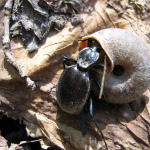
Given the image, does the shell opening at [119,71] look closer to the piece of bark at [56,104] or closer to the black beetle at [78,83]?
the black beetle at [78,83]

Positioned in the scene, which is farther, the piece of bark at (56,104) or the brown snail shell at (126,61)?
the piece of bark at (56,104)

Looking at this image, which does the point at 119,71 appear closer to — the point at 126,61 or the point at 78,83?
the point at 126,61

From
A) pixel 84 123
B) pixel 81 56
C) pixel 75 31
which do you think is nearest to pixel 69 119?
pixel 84 123

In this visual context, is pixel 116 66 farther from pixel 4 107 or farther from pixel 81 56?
pixel 4 107

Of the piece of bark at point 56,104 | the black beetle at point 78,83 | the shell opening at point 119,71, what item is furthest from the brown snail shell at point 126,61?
the piece of bark at point 56,104

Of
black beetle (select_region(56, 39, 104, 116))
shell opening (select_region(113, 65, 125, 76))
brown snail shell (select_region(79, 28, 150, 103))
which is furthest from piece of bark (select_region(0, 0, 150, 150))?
shell opening (select_region(113, 65, 125, 76))

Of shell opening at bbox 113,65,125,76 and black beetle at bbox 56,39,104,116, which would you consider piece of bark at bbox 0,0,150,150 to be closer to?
black beetle at bbox 56,39,104,116

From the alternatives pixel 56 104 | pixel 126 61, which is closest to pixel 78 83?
pixel 56 104
